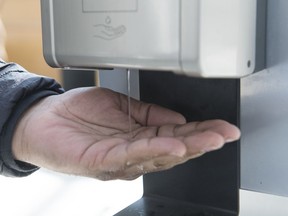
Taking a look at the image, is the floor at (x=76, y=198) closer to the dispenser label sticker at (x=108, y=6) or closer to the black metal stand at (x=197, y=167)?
the black metal stand at (x=197, y=167)

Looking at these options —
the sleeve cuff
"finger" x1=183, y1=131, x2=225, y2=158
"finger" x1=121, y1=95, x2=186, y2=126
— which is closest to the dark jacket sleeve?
the sleeve cuff

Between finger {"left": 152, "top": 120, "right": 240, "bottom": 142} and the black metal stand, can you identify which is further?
the black metal stand

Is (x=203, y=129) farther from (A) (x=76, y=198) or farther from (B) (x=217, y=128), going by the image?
(A) (x=76, y=198)

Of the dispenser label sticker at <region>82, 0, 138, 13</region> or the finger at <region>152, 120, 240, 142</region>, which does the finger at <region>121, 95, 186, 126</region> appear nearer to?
the finger at <region>152, 120, 240, 142</region>

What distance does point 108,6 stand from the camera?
0.40 metres

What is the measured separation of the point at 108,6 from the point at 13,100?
0.59ft

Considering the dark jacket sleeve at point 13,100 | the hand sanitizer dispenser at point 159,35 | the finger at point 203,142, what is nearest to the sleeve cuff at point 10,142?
the dark jacket sleeve at point 13,100

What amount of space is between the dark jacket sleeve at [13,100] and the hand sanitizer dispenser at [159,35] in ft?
0.32

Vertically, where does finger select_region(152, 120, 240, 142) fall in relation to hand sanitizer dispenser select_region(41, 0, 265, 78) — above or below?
below

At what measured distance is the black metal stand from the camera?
1.68 ft

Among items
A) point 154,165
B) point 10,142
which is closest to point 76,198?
point 10,142

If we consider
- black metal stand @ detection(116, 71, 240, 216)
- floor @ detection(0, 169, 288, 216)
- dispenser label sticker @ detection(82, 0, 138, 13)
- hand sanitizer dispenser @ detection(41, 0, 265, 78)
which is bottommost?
floor @ detection(0, 169, 288, 216)

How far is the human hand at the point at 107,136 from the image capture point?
0.38 metres

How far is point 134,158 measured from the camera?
391 mm
